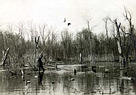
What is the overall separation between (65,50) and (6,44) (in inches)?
830

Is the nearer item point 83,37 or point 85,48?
point 85,48

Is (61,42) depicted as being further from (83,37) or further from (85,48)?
(85,48)

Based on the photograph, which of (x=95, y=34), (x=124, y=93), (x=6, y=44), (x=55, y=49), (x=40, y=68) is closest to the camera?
(x=124, y=93)

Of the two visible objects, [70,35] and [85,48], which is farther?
[70,35]

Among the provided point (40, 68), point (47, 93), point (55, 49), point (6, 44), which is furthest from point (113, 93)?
point (55, 49)

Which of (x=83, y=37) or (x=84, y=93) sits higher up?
(x=83, y=37)

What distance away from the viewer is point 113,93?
21.1 metres

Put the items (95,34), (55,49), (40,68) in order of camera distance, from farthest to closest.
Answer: (95,34), (55,49), (40,68)

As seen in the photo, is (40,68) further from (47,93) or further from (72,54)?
(72,54)

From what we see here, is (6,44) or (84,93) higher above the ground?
(6,44)

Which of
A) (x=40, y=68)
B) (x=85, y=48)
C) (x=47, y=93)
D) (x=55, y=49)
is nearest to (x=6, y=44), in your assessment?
(x=55, y=49)

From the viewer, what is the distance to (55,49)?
98.9m

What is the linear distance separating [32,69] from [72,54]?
53.1 metres

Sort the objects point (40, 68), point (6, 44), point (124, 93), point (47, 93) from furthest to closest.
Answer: point (6, 44), point (40, 68), point (47, 93), point (124, 93)
